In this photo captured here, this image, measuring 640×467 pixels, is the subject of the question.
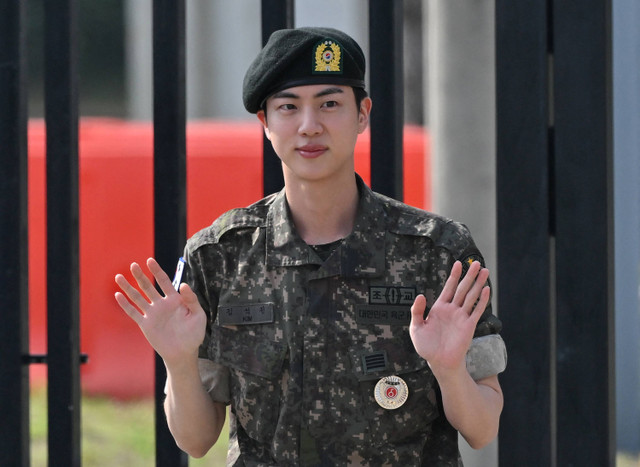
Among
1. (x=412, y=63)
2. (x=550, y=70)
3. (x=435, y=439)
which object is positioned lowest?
(x=435, y=439)

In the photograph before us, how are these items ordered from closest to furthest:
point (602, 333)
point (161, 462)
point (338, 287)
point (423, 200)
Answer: point (338, 287) → point (602, 333) → point (161, 462) → point (423, 200)

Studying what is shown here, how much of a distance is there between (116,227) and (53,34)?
3653 millimetres

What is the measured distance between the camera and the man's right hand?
76.8 inches

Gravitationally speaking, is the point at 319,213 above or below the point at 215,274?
above

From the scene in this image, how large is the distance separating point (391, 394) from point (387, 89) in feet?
3.23

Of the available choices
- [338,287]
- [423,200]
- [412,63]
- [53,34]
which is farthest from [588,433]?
[412,63]

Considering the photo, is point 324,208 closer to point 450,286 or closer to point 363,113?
point 363,113

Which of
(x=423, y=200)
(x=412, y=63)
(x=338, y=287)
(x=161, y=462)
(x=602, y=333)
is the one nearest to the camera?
(x=338, y=287)

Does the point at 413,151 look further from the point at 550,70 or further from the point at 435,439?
the point at 435,439

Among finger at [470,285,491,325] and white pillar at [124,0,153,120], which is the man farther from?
white pillar at [124,0,153,120]

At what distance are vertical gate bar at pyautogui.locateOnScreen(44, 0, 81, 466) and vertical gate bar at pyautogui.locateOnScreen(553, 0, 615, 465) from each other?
1331mm

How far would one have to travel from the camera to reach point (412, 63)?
8867 millimetres

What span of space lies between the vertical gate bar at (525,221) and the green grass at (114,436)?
9.50 feet

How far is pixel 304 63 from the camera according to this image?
2.01 meters
